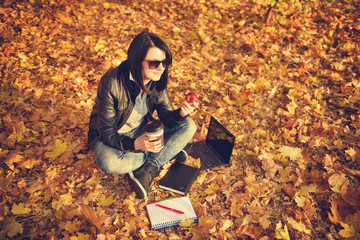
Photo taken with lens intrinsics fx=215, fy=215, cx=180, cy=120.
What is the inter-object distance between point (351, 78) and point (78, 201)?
5233 mm

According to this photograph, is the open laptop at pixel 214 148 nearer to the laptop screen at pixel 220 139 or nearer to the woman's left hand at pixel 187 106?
the laptop screen at pixel 220 139

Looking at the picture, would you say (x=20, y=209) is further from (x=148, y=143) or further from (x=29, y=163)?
(x=148, y=143)

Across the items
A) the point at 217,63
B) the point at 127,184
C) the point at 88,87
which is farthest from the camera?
the point at 217,63

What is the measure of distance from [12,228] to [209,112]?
3032mm

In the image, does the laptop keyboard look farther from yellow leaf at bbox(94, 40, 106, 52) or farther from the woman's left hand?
yellow leaf at bbox(94, 40, 106, 52)

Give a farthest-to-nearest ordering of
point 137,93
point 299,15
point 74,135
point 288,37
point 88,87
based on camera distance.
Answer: point 299,15
point 288,37
point 88,87
point 74,135
point 137,93

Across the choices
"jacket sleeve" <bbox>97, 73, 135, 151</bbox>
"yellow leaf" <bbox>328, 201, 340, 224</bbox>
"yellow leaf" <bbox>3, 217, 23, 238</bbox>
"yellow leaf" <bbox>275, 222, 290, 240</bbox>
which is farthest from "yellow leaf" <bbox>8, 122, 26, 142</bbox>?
"yellow leaf" <bbox>328, 201, 340, 224</bbox>

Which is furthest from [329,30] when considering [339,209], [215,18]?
[339,209]

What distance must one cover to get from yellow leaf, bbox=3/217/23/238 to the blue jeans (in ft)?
3.29

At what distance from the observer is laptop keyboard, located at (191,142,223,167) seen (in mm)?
3070

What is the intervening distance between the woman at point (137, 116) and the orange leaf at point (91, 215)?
1.47ft

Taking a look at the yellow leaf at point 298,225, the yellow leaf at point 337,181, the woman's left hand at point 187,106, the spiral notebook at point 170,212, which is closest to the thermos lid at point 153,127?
the woman's left hand at point 187,106

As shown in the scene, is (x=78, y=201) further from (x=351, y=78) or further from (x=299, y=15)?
(x=299, y=15)

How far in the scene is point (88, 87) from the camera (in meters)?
4.03
